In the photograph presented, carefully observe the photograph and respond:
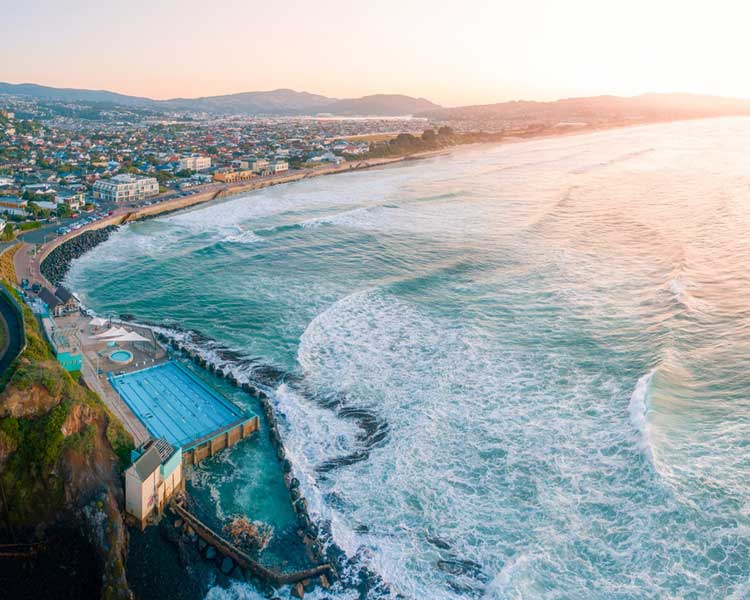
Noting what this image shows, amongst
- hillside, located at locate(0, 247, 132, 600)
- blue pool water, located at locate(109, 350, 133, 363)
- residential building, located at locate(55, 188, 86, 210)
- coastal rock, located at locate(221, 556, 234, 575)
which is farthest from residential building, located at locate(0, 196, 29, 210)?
coastal rock, located at locate(221, 556, 234, 575)

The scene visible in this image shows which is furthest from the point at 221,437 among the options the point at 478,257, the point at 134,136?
the point at 134,136

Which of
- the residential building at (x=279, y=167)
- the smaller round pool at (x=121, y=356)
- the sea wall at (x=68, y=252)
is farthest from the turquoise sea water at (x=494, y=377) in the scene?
the residential building at (x=279, y=167)

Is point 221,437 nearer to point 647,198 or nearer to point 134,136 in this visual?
point 647,198

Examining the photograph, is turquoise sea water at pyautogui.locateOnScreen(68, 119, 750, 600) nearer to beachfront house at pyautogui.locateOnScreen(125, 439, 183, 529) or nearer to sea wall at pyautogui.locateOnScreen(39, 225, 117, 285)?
sea wall at pyautogui.locateOnScreen(39, 225, 117, 285)

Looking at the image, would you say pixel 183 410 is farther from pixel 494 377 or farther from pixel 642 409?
pixel 642 409

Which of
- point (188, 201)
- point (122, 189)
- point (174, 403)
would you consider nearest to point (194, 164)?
point (188, 201)

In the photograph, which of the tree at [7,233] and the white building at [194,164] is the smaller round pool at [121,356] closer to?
the tree at [7,233]
